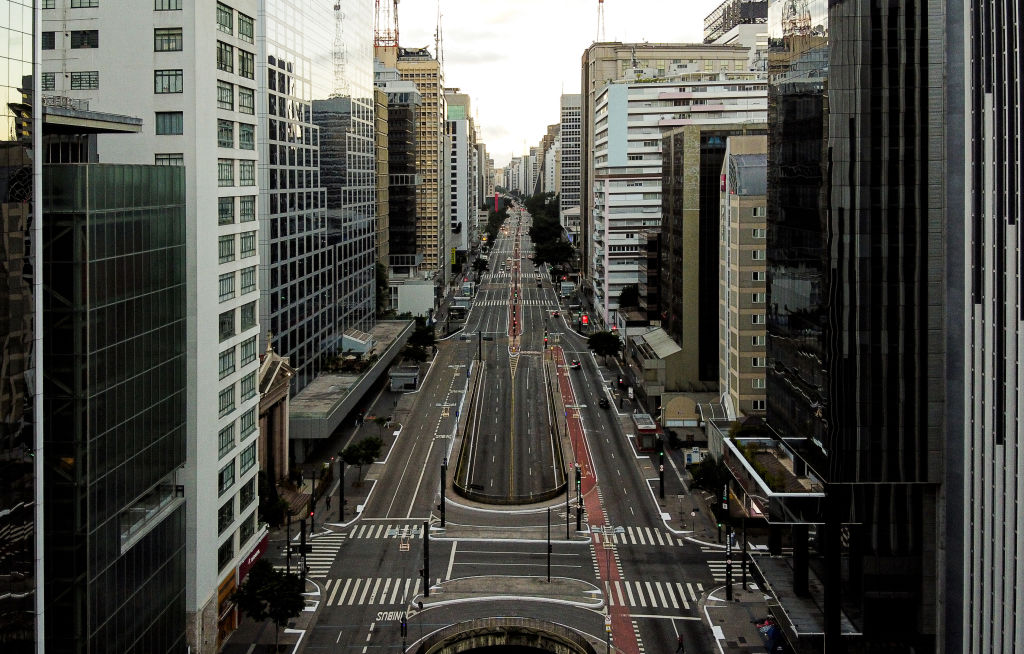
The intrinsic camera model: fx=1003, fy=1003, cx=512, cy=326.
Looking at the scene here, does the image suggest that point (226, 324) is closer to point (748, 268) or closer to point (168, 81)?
point (168, 81)

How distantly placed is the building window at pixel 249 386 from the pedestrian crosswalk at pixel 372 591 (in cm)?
1345

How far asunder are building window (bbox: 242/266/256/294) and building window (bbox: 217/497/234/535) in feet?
39.6

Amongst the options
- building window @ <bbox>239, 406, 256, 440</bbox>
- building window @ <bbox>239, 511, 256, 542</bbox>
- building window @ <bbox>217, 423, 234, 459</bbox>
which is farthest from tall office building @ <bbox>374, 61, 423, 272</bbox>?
building window @ <bbox>217, 423, 234, 459</bbox>

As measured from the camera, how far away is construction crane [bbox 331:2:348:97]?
365 ft

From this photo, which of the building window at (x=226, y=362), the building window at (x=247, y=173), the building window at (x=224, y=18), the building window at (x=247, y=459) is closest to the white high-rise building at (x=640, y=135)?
the building window at (x=247, y=173)

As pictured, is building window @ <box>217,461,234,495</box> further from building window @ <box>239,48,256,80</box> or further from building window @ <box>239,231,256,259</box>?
building window @ <box>239,48,256,80</box>

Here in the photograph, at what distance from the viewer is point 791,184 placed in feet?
177

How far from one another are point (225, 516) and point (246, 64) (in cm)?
2628

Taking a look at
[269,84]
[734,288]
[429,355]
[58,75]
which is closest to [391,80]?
[429,355]

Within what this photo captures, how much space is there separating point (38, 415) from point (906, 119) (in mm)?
39122

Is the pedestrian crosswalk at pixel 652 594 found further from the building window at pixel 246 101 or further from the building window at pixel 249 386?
the building window at pixel 246 101

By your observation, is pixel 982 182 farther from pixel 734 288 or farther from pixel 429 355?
pixel 429 355

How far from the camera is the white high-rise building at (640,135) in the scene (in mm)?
152750

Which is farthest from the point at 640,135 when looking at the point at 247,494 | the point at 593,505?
the point at 247,494
